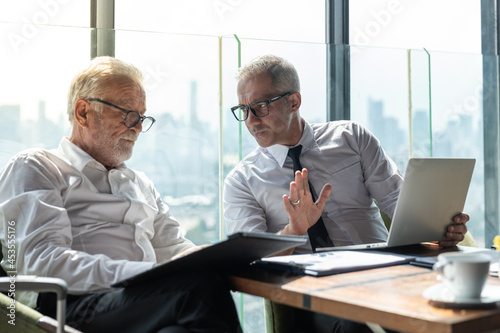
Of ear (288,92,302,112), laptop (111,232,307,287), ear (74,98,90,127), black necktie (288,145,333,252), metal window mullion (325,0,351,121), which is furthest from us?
metal window mullion (325,0,351,121)

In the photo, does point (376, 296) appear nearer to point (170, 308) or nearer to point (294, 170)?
point (170, 308)

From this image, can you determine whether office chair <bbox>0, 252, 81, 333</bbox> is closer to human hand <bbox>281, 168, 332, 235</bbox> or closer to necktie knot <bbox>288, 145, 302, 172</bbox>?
human hand <bbox>281, 168, 332, 235</bbox>

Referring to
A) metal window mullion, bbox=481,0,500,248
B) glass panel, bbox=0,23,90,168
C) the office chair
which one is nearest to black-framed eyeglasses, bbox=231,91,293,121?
glass panel, bbox=0,23,90,168

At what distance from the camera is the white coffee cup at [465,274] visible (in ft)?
3.70

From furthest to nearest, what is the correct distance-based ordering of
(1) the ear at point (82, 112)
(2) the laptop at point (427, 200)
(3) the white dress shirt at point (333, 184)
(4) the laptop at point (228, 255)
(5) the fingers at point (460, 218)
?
(3) the white dress shirt at point (333, 184)
(1) the ear at point (82, 112)
(5) the fingers at point (460, 218)
(2) the laptop at point (427, 200)
(4) the laptop at point (228, 255)

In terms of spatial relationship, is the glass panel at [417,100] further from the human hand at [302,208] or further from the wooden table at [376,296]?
the wooden table at [376,296]

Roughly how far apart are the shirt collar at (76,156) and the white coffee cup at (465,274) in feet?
4.27

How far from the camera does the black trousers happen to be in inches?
55.3

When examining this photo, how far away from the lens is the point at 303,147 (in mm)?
2576

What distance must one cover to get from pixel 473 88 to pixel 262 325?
2150 mm

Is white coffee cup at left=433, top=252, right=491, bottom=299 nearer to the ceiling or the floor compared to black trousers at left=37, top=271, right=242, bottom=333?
nearer to the ceiling

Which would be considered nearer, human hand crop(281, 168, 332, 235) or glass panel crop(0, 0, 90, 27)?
human hand crop(281, 168, 332, 235)

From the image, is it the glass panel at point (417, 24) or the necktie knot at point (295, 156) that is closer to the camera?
the necktie knot at point (295, 156)

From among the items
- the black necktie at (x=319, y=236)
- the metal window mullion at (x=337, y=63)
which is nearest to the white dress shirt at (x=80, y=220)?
the black necktie at (x=319, y=236)
